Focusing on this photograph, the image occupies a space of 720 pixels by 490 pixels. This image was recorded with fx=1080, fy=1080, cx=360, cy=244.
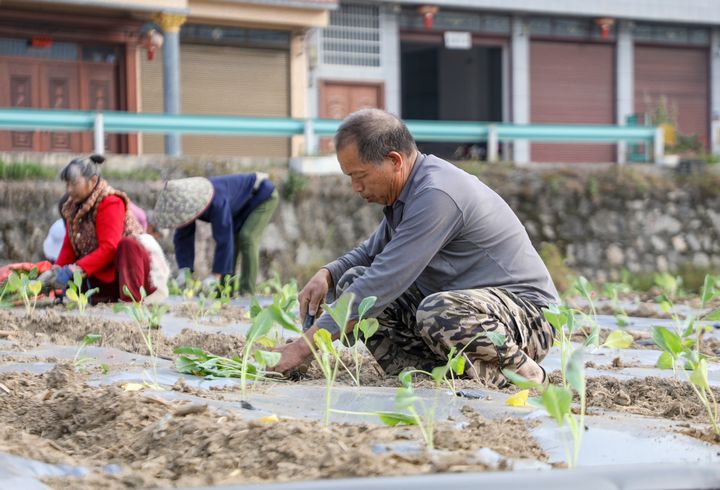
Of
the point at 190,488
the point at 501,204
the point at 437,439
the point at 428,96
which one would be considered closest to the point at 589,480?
the point at 437,439

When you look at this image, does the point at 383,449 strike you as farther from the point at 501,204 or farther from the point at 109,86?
the point at 109,86

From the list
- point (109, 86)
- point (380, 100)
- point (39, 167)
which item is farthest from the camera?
point (380, 100)

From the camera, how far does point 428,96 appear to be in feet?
70.3

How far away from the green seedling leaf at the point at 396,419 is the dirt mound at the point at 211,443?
0.07 feet

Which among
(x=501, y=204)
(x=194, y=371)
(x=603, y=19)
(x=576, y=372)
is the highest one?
(x=603, y=19)

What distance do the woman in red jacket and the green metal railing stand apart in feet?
11.5

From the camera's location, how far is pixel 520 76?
18438mm

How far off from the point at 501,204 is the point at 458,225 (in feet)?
0.92

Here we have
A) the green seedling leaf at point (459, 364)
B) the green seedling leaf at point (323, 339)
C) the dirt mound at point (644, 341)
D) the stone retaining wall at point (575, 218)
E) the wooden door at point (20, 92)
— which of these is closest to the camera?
the green seedling leaf at point (459, 364)

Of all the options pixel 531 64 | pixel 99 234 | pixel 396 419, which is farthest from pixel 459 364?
pixel 531 64

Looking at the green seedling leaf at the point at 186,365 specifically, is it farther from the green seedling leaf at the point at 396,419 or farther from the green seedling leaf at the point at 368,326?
the green seedling leaf at the point at 396,419

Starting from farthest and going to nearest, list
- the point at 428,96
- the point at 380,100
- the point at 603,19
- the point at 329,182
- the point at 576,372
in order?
1. the point at 428,96
2. the point at 603,19
3. the point at 380,100
4. the point at 329,182
5. the point at 576,372

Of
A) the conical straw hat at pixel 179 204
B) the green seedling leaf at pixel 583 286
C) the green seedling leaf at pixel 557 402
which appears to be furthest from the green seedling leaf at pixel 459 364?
the conical straw hat at pixel 179 204

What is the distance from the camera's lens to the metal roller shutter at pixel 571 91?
61.7 feet
